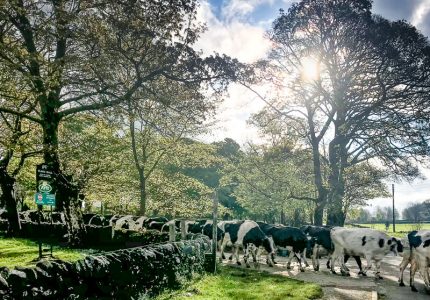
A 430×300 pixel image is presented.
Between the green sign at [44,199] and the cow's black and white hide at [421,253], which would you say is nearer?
the cow's black and white hide at [421,253]

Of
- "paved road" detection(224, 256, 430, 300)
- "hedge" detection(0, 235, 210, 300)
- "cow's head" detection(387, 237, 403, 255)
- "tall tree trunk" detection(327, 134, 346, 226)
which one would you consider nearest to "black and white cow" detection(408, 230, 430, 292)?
"paved road" detection(224, 256, 430, 300)

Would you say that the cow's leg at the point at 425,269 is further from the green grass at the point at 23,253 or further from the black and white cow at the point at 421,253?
the green grass at the point at 23,253

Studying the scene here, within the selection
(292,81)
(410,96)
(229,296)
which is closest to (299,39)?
(292,81)

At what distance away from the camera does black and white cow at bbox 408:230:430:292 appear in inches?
489

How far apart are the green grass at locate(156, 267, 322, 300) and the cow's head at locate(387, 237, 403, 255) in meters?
4.61

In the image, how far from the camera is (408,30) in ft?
69.9

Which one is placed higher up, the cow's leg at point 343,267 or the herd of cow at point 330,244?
the herd of cow at point 330,244

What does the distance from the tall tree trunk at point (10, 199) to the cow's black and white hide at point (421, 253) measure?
19819 millimetres

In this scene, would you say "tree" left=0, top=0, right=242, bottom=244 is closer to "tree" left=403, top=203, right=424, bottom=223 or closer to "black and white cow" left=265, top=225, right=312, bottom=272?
"black and white cow" left=265, top=225, right=312, bottom=272

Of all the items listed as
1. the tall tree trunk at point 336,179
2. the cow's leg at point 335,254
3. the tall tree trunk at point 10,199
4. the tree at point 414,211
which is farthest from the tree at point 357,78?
the tree at point 414,211

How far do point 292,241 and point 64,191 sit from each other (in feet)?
33.5

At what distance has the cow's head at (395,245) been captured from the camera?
15.3 metres

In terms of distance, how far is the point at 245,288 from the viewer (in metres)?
11.7

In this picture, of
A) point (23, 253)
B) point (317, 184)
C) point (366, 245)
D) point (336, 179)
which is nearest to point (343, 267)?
point (366, 245)
